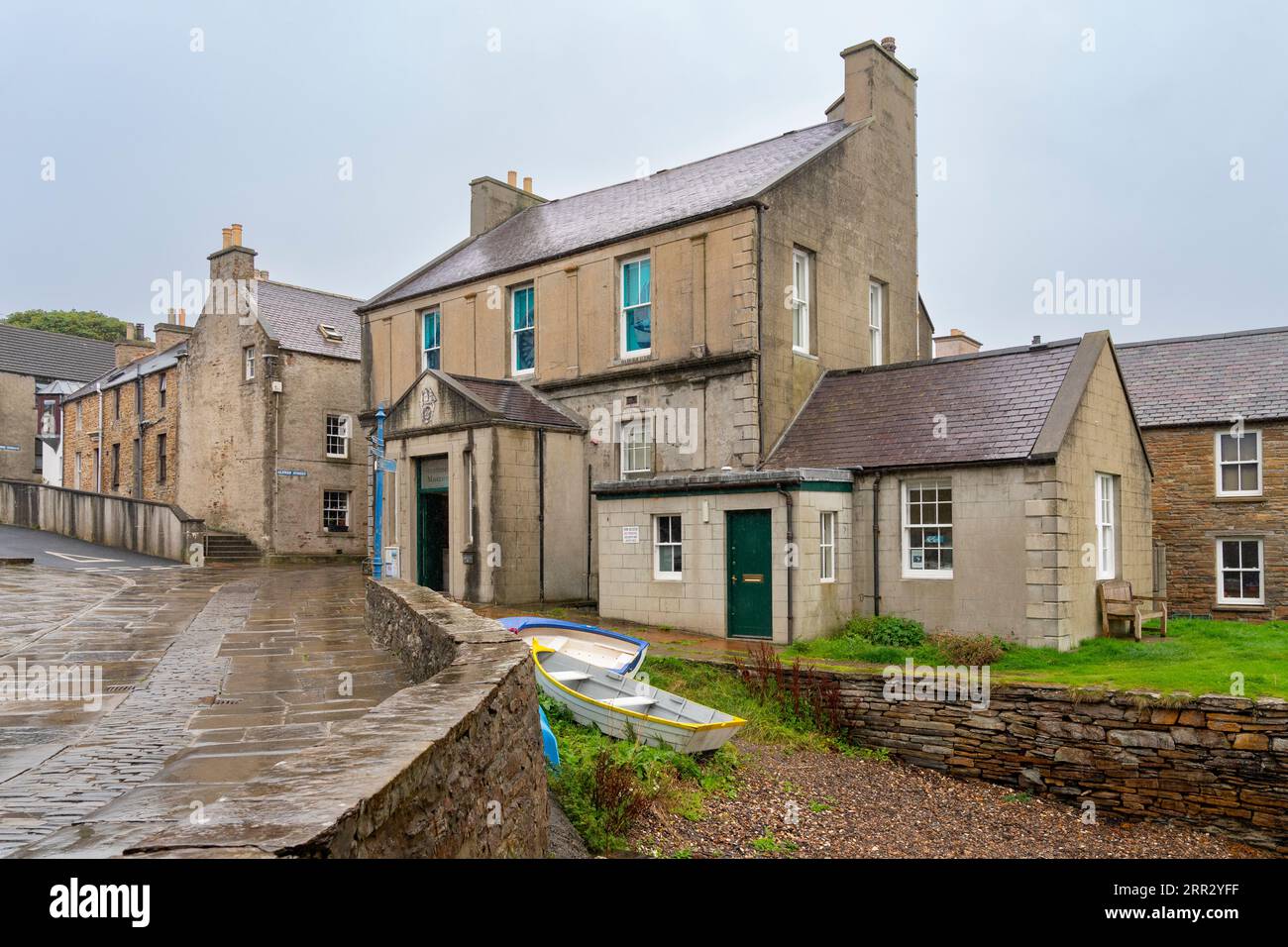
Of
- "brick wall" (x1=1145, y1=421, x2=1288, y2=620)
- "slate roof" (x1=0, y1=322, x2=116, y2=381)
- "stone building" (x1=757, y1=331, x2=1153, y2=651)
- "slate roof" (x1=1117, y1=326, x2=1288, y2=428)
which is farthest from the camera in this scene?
"slate roof" (x1=0, y1=322, x2=116, y2=381)

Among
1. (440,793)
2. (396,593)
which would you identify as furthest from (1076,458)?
(440,793)

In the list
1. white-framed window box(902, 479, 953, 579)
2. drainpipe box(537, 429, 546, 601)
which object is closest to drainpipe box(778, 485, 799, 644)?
white-framed window box(902, 479, 953, 579)

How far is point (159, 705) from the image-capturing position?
7.89 metres

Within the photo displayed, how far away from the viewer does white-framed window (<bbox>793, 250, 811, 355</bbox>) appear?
22.0 meters

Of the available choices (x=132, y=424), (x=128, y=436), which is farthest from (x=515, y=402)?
(x=128, y=436)

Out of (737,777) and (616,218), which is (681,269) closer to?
(616,218)

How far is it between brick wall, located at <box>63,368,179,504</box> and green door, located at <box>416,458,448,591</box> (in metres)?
17.6

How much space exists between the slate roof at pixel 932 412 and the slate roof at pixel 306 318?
19311 millimetres

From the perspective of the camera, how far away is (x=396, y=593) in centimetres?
1193

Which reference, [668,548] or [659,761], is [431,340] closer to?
[668,548]

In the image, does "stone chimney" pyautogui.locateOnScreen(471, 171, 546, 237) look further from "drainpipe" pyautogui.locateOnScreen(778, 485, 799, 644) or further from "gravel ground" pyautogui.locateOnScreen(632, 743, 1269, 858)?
"gravel ground" pyautogui.locateOnScreen(632, 743, 1269, 858)

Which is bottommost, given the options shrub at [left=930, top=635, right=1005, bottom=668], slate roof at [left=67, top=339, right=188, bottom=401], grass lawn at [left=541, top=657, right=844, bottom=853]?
grass lawn at [left=541, top=657, right=844, bottom=853]
